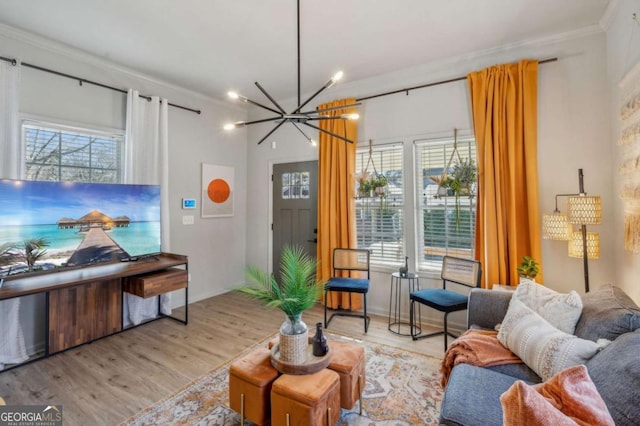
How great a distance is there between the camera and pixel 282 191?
4621 mm

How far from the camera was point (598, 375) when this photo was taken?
1.22 m

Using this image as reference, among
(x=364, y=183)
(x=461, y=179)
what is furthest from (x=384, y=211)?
(x=461, y=179)

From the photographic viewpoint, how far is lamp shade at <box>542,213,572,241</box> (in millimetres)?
2514

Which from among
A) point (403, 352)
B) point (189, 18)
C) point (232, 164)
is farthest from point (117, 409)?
point (232, 164)

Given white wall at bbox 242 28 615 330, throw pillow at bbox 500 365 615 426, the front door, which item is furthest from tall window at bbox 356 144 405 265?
throw pillow at bbox 500 365 615 426

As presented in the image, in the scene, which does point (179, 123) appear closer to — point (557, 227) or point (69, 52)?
point (69, 52)

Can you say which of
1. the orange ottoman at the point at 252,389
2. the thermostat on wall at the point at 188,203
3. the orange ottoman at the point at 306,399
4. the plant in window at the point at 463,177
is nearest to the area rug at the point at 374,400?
the orange ottoman at the point at 252,389

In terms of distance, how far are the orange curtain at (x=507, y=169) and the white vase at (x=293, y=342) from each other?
2199mm

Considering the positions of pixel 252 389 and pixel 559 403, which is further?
pixel 252 389

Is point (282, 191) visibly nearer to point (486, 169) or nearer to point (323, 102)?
point (323, 102)

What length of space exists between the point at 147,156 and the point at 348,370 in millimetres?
3357

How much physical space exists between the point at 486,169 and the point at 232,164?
3652 mm

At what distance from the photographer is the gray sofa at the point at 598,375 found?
1.06 metres

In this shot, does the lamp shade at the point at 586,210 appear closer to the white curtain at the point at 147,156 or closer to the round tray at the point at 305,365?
the round tray at the point at 305,365
